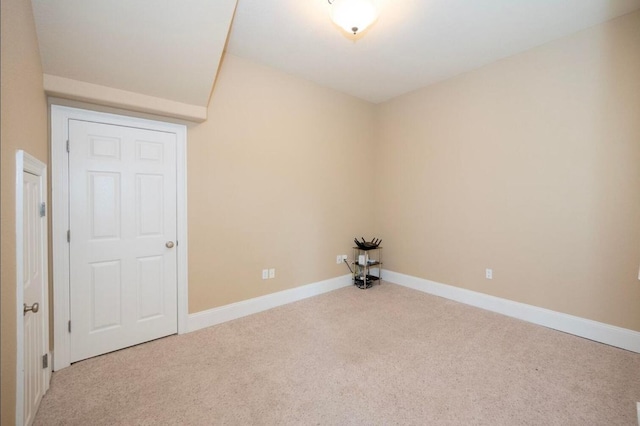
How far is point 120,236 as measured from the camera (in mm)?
2480

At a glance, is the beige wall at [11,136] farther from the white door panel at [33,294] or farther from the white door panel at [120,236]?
the white door panel at [120,236]

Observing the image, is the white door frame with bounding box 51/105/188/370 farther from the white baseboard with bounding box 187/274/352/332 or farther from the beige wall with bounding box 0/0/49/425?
the white baseboard with bounding box 187/274/352/332

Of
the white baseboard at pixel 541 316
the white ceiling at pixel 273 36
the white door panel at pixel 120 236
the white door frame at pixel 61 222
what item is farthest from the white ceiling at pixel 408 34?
the white baseboard at pixel 541 316

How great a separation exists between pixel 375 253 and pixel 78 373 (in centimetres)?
385

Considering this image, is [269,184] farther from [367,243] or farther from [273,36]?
[367,243]

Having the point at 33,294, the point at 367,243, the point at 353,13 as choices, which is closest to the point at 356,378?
the point at 33,294

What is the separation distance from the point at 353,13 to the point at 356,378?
2.83 meters

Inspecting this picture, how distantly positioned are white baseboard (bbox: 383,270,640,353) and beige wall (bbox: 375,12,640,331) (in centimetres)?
7

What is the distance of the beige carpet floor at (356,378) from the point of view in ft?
5.65

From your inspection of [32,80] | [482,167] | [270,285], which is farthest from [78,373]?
[482,167]

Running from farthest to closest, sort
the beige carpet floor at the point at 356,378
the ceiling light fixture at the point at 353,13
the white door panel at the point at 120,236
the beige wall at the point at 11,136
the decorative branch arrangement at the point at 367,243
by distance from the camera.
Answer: the decorative branch arrangement at the point at 367,243
the white door panel at the point at 120,236
the ceiling light fixture at the point at 353,13
the beige carpet floor at the point at 356,378
the beige wall at the point at 11,136

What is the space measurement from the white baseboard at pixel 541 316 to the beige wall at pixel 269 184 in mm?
1388

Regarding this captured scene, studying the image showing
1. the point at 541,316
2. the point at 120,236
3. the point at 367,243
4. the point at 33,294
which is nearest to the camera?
the point at 33,294

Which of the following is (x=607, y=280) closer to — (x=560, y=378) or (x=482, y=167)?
(x=560, y=378)
